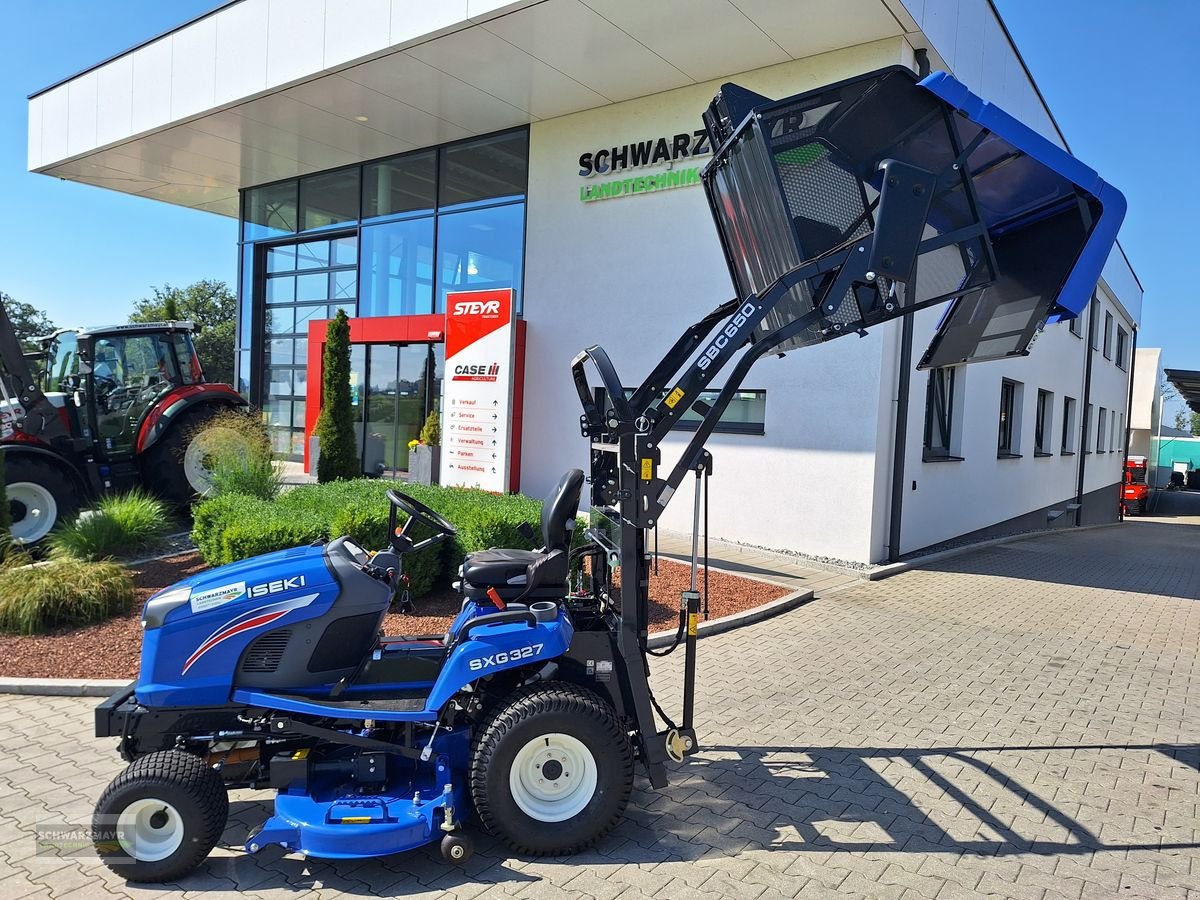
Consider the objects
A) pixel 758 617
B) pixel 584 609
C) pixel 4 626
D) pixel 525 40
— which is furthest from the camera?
pixel 525 40

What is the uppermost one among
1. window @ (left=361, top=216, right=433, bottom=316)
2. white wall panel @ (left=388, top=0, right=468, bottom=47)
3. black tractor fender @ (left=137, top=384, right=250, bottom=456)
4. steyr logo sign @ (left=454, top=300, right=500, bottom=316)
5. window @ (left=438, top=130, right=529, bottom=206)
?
white wall panel @ (left=388, top=0, right=468, bottom=47)

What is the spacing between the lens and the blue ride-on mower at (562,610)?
3.01 m

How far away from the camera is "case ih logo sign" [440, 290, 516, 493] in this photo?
1207 centimetres

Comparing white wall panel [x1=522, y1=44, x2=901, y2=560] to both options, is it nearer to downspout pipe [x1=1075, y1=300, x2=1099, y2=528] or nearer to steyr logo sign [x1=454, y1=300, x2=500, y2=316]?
steyr logo sign [x1=454, y1=300, x2=500, y2=316]

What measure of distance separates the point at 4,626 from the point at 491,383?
7472mm

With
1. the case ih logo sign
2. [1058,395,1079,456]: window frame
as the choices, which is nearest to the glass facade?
the case ih logo sign

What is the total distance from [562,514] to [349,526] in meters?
3.54

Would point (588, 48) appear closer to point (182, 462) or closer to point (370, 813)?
point (182, 462)

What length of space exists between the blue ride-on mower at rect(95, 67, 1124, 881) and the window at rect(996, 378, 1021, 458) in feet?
41.8

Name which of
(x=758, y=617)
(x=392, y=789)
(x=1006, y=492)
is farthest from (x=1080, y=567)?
(x=392, y=789)

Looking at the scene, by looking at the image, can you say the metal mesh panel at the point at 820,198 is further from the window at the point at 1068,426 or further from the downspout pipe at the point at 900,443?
the window at the point at 1068,426

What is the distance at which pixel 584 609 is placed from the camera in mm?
3633

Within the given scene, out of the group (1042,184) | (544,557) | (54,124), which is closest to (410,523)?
(544,557)

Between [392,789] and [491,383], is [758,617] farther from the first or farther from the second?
[491,383]
